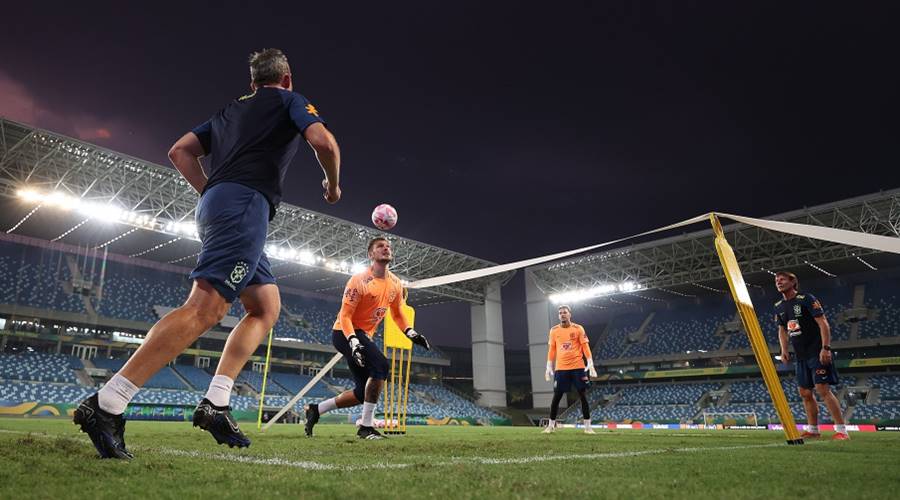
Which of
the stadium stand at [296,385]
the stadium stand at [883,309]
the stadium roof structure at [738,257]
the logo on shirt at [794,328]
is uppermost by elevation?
the stadium roof structure at [738,257]

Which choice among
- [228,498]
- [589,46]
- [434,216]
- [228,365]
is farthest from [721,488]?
[434,216]

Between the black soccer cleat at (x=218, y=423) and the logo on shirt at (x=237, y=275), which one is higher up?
the logo on shirt at (x=237, y=275)

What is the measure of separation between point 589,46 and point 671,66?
6173 millimetres

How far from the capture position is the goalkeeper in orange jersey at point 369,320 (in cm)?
559

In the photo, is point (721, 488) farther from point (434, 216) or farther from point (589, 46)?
point (434, 216)

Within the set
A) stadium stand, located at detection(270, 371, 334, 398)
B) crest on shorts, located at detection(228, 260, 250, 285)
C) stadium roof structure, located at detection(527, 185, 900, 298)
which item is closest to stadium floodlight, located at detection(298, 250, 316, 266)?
stadium stand, located at detection(270, 371, 334, 398)

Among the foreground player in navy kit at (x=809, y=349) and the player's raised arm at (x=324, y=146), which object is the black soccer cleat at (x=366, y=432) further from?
the foreground player in navy kit at (x=809, y=349)

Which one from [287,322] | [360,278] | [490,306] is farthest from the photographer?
[490,306]

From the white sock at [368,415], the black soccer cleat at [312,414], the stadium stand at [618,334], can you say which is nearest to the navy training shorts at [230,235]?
the white sock at [368,415]

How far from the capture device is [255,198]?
100 inches

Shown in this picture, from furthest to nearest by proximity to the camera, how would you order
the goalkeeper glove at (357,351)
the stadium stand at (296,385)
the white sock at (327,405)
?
1. the stadium stand at (296,385)
2. the white sock at (327,405)
3. the goalkeeper glove at (357,351)

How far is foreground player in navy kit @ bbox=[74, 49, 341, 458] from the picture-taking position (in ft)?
7.34

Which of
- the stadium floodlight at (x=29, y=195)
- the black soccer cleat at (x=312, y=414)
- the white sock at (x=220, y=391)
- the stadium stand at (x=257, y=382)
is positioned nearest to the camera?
the white sock at (x=220, y=391)

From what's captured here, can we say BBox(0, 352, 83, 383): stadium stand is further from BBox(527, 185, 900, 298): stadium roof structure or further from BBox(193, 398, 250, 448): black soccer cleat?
BBox(193, 398, 250, 448): black soccer cleat
